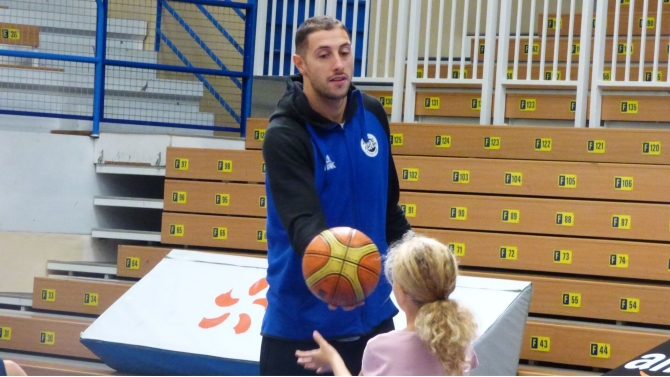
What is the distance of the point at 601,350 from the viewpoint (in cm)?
498

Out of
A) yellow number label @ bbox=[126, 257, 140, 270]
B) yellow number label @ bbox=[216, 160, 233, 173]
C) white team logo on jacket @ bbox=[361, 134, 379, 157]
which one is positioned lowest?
yellow number label @ bbox=[126, 257, 140, 270]

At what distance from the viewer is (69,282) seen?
20.2 ft

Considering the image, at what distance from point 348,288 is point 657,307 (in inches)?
139

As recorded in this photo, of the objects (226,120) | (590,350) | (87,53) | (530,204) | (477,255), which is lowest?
Answer: (590,350)

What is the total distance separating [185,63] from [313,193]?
529cm

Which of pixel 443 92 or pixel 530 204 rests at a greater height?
pixel 443 92

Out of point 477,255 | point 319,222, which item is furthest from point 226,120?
point 319,222

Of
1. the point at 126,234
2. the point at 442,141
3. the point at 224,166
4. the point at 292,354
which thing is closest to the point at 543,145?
the point at 442,141

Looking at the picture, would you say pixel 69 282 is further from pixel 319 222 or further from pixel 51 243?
pixel 319 222

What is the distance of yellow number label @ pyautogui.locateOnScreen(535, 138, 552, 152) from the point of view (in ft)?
19.5

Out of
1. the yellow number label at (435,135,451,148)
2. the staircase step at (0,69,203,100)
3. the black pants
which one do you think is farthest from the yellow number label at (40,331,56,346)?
the black pants

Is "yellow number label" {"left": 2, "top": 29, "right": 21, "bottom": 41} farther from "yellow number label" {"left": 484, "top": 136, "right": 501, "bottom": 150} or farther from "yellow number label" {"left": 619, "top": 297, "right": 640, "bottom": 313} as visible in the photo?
"yellow number label" {"left": 619, "top": 297, "right": 640, "bottom": 313}

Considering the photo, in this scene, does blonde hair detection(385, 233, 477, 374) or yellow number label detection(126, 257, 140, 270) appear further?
yellow number label detection(126, 257, 140, 270)

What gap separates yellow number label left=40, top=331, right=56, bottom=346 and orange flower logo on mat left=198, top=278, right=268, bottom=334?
4.65ft
